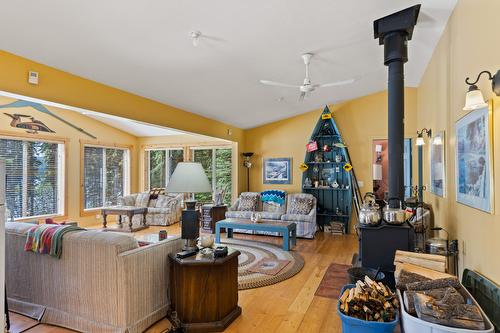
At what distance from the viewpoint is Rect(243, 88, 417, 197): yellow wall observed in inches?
261

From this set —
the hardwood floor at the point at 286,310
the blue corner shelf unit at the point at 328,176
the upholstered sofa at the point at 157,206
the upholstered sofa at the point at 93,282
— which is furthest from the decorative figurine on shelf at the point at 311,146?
the upholstered sofa at the point at 93,282

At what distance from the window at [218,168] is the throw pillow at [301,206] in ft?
7.10

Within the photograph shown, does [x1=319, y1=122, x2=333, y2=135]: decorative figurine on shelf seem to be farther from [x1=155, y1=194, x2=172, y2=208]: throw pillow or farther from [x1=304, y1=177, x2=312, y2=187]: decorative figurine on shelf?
[x1=155, y1=194, x2=172, y2=208]: throw pillow

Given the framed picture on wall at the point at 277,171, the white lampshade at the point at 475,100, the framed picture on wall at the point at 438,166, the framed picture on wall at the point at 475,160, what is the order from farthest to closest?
the framed picture on wall at the point at 277,171
the framed picture on wall at the point at 438,166
the framed picture on wall at the point at 475,160
the white lampshade at the point at 475,100

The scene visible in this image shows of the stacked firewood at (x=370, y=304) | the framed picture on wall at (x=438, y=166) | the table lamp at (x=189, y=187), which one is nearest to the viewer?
the stacked firewood at (x=370, y=304)

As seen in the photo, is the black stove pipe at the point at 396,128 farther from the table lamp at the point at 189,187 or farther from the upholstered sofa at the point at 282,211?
the upholstered sofa at the point at 282,211

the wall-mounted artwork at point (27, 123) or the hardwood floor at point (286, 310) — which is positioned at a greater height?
the wall-mounted artwork at point (27, 123)

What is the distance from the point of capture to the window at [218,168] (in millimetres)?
8288

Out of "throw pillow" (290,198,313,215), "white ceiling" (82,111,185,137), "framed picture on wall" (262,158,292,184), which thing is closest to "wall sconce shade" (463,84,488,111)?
"throw pillow" (290,198,313,215)

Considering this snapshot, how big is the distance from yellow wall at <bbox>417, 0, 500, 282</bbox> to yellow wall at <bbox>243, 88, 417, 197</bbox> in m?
2.23

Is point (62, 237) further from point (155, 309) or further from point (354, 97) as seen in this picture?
point (354, 97)

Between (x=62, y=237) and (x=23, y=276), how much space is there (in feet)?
2.46

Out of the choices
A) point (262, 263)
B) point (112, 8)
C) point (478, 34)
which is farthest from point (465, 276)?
point (112, 8)

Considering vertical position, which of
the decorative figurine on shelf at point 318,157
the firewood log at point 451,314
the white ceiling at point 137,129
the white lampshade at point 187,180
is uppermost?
the white ceiling at point 137,129
